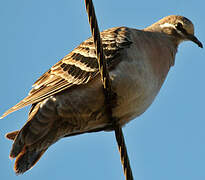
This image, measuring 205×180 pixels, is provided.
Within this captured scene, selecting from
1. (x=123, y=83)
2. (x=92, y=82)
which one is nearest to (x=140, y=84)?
(x=123, y=83)

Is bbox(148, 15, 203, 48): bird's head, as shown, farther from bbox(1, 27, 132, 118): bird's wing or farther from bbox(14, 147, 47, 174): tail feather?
bbox(14, 147, 47, 174): tail feather

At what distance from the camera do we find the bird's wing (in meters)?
5.69

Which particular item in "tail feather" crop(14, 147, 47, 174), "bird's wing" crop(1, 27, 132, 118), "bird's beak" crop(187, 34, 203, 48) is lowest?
"tail feather" crop(14, 147, 47, 174)

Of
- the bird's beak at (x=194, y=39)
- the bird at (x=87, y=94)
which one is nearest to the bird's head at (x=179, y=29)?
the bird's beak at (x=194, y=39)

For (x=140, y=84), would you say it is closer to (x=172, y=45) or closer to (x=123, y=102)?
(x=123, y=102)

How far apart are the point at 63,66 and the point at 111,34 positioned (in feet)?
2.65

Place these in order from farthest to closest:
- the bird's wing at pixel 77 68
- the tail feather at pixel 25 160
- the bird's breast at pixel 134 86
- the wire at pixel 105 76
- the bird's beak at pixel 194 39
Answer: the bird's beak at pixel 194 39 < the tail feather at pixel 25 160 < the bird's wing at pixel 77 68 < the bird's breast at pixel 134 86 < the wire at pixel 105 76

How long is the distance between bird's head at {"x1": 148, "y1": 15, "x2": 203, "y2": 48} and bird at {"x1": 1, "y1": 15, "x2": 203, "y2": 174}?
1034 millimetres

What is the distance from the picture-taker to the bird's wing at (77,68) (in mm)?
5688

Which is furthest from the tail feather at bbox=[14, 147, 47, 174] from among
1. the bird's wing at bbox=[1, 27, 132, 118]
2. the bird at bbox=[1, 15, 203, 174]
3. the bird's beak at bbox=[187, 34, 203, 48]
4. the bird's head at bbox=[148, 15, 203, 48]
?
the bird's beak at bbox=[187, 34, 203, 48]

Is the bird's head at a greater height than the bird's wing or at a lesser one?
greater

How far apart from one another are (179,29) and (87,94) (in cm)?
247

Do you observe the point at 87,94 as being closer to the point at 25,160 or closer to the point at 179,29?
the point at 25,160

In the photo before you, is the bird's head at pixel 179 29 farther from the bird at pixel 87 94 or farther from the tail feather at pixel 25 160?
the tail feather at pixel 25 160
